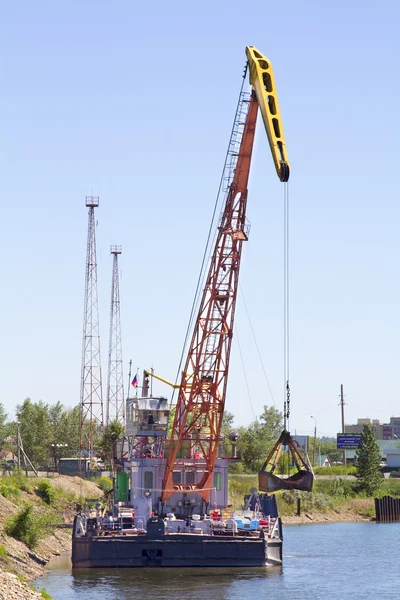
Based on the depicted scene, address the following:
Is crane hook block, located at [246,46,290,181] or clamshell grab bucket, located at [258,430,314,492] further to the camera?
clamshell grab bucket, located at [258,430,314,492]

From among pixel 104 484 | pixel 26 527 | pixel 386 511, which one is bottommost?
pixel 26 527

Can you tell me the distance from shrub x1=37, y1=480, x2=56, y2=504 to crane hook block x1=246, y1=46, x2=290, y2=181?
34605mm

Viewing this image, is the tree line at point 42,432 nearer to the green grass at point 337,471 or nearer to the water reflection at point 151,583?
the green grass at point 337,471

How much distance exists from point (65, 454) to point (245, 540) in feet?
252

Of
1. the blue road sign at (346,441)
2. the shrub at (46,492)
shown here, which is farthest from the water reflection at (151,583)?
the blue road sign at (346,441)

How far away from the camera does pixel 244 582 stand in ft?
177

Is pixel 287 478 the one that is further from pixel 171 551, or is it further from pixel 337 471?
pixel 337 471

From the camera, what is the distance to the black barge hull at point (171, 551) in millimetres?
55375

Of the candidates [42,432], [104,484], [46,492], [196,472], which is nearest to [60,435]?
[42,432]

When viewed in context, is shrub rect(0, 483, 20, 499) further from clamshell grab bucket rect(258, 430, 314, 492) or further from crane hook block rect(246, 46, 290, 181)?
crane hook block rect(246, 46, 290, 181)

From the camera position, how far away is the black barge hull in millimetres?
55375


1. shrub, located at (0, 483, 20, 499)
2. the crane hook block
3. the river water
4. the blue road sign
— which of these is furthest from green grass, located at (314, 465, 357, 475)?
the crane hook block

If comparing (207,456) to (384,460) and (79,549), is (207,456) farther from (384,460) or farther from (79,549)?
(384,460)

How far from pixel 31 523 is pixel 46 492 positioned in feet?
69.2
